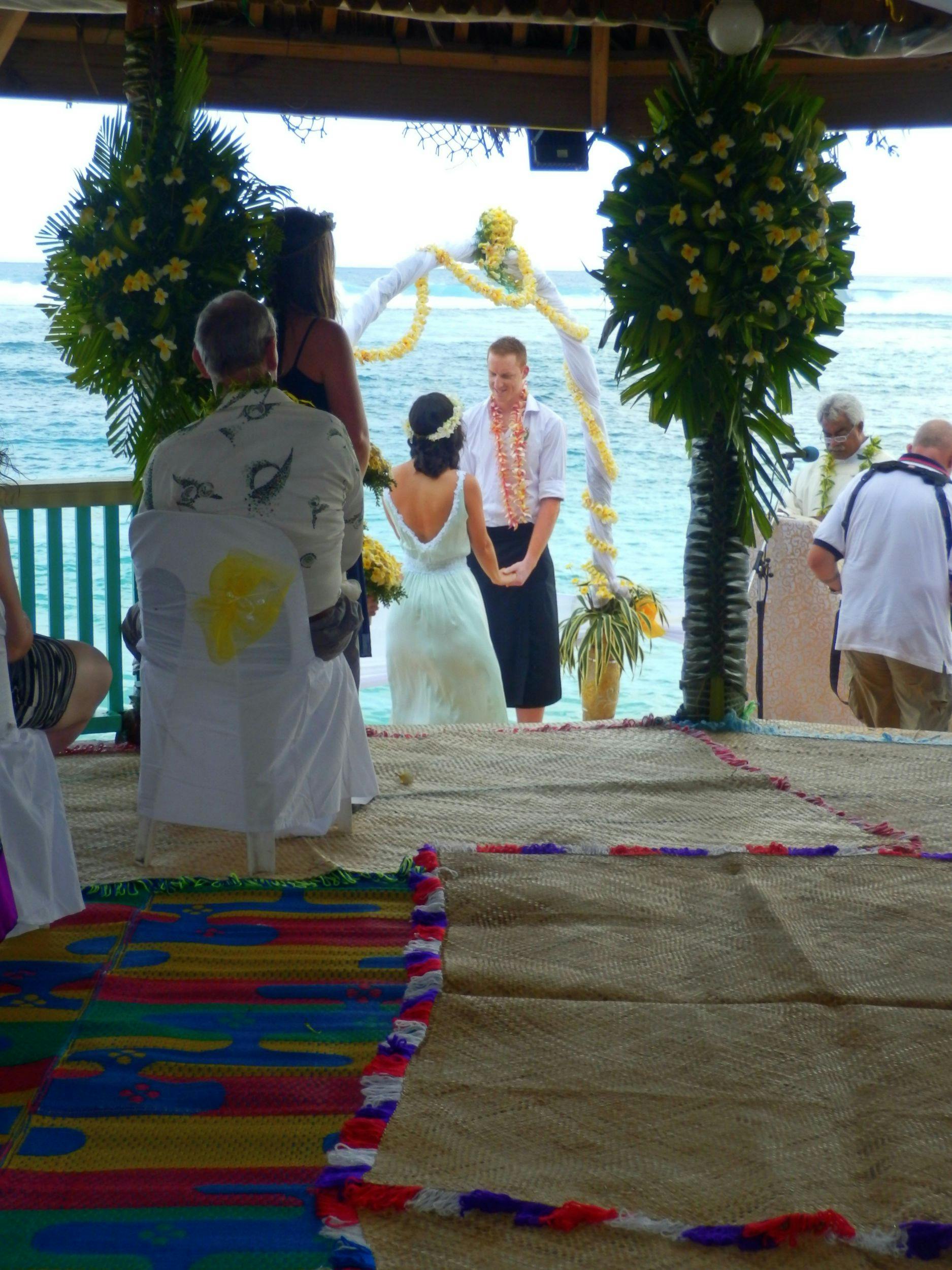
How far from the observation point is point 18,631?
2520mm

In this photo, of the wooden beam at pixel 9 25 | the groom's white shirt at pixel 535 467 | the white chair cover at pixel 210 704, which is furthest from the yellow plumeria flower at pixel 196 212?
the groom's white shirt at pixel 535 467

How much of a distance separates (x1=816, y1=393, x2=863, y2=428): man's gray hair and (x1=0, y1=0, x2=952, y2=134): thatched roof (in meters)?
1.54

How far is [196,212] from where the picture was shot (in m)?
3.61

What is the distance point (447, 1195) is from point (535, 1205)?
0.38 feet

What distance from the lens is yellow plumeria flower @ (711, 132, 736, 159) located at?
376 centimetres

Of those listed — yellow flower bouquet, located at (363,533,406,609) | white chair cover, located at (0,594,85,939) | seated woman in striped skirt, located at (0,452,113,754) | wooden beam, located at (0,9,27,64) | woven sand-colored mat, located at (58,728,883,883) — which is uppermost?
wooden beam, located at (0,9,27,64)

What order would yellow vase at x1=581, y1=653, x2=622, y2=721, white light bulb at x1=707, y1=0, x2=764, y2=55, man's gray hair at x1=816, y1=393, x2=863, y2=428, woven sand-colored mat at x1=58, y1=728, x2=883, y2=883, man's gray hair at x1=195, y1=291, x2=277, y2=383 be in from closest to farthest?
man's gray hair at x1=195, y1=291, x2=277, y2=383, woven sand-colored mat at x1=58, y1=728, x2=883, y2=883, white light bulb at x1=707, y1=0, x2=764, y2=55, man's gray hair at x1=816, y1=393, x2=863, y2=428, yellow vase at x1=581, y1=653, x2=622, y2=721

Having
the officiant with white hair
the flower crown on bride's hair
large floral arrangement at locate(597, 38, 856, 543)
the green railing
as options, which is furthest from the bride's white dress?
the officiant with white hair

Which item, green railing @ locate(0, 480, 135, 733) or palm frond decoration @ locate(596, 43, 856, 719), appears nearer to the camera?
palm frond decoration @ locate(596, 43, 856, 719)

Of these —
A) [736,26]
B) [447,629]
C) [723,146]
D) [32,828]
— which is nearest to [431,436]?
[447,629]

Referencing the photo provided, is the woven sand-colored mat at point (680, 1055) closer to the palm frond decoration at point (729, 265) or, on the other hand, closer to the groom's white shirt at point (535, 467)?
the palm frond decoration at point (729, 265)

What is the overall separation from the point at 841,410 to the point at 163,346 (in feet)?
12.3

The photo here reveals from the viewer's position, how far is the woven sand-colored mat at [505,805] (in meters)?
3.11

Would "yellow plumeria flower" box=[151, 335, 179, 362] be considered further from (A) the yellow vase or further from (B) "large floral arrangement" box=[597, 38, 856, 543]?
(A) the yellow vase
